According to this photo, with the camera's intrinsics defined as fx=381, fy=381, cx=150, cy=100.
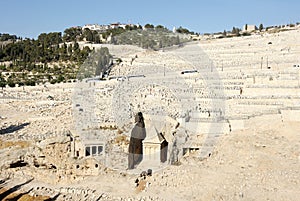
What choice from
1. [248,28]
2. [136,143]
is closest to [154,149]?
[136,143]

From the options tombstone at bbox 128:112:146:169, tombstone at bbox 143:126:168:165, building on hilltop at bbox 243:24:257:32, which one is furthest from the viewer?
building on hilltop at bbox 243:24:257:32

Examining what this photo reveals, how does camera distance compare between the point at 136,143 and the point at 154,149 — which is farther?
the point at 136,143

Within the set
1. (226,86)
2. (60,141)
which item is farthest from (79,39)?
(60,141)

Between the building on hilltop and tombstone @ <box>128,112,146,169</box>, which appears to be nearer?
tombstone @ <box>128,112,146,169</box>

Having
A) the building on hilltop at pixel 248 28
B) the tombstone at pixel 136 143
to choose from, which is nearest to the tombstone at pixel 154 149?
the tombstone at pixel 136 143

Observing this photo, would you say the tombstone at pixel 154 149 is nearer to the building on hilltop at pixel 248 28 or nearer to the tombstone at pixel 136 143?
the tombstone at pixel 136 143

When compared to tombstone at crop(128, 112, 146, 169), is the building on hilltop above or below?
above

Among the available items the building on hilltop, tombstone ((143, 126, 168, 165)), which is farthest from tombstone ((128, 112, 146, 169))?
the building on hilltop

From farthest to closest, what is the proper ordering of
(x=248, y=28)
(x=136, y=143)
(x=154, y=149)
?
(x=248, y=28), (x=136, y=143), (x=154, y=149)

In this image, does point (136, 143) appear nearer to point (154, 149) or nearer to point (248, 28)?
point (154, 149)

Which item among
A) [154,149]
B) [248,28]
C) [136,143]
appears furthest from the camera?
[248,28]

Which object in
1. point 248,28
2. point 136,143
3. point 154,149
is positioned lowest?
point 154,149

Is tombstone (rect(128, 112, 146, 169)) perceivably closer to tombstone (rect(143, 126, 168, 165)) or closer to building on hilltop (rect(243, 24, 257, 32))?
tombstone (rect(143, 126, 168, 165))

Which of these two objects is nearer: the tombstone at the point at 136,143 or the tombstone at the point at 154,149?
the tombstone at the point at 136,143
